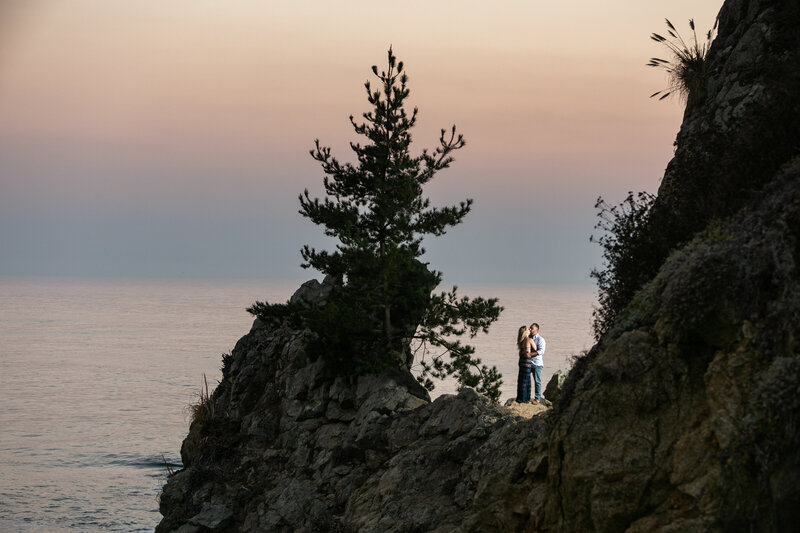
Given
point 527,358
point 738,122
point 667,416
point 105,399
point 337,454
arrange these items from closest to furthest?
point 667,416
point 738,122
point 337,454
point 527,358
point 105,399

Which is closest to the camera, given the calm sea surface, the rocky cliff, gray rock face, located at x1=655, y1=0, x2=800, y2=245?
the rocky cliff

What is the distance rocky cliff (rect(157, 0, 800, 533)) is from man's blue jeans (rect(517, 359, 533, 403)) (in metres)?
3.23

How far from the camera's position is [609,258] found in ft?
56.3

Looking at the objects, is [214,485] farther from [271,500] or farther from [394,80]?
[394,80]

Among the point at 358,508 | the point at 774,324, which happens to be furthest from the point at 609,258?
the point at 358,508

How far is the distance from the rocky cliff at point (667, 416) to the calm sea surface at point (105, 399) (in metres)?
6.76

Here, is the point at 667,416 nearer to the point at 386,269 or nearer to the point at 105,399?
the point at 386,269

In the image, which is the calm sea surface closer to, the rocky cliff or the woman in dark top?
the woman in dark top

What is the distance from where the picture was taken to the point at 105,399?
6725 centimetres

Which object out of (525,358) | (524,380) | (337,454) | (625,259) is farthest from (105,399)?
(625,259)

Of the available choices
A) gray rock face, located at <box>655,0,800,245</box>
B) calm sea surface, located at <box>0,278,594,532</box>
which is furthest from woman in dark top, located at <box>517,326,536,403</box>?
gray rock face, located at <box>655,0,800,245</box>

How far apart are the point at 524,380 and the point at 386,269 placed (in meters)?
5.33

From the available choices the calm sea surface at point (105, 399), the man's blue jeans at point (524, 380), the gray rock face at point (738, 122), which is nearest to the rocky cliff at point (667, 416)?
the gray rock face at point (738, 122)

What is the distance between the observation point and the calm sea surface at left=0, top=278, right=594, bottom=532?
3785 cm
